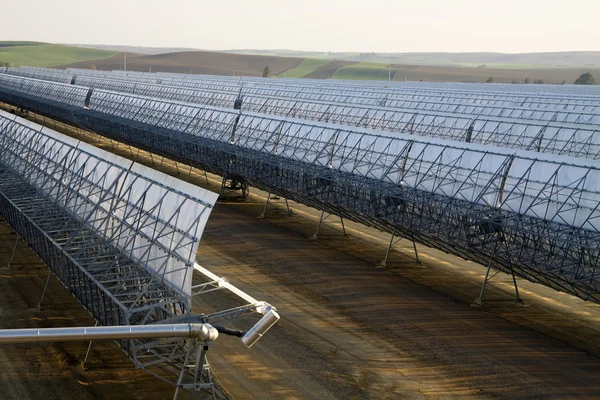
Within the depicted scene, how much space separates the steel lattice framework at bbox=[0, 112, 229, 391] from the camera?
1745cm

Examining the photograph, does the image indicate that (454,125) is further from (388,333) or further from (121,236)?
(121,236)

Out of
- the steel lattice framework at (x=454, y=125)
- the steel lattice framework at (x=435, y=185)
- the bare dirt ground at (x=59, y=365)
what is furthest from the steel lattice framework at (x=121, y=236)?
the steel lattice framework at (x=454, y=125)

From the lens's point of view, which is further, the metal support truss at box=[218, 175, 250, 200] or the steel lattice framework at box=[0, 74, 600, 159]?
the metal support truss at box=[218, 175, 250, 200]

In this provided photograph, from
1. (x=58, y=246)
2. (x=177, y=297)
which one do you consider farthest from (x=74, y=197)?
(x=177, y=297)

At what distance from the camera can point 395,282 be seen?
2772cm

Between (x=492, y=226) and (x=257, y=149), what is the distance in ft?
62.3

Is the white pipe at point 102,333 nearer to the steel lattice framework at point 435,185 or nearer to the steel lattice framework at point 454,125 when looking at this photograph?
the steel lattice framework at point 435,185

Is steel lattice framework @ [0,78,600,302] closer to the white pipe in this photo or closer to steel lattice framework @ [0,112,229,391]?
steel lattice framework @ [0,112,229,391]

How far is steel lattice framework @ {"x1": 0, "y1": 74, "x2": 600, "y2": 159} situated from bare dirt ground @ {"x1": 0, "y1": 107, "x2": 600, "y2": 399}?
1239 cm

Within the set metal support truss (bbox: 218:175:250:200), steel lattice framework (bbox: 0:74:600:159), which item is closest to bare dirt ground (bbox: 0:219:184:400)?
metal support truss (bbox: 218:175:250:200)

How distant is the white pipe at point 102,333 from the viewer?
1216 centimetres

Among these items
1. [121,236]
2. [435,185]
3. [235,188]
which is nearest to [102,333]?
[121,236]

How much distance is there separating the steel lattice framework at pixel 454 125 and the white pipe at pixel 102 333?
2950 cm

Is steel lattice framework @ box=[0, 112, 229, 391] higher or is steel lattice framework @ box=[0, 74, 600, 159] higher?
steel lattice framework @ box=[0, 74, 600, 159]
